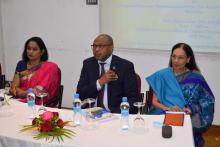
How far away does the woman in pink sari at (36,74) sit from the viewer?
12.9 ft

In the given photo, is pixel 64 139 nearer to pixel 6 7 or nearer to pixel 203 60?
pixel 203 60

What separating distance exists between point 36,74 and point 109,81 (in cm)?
93

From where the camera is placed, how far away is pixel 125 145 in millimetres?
2396

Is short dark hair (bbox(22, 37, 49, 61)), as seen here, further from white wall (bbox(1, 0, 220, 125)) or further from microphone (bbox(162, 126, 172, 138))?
microphone (bbox(162, 126, 172, 138))

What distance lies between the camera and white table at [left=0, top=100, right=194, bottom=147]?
2426 millimetres

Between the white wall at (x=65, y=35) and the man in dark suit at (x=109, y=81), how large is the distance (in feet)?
4.19

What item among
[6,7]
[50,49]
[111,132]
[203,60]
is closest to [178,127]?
[111,132]

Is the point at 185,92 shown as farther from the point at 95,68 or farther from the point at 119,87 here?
the point at 95,68

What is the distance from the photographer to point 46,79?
394cm

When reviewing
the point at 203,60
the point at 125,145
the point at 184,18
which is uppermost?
the point at 184,18

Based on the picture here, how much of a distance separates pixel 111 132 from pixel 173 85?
111 cm

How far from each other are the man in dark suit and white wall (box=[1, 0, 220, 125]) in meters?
1.28

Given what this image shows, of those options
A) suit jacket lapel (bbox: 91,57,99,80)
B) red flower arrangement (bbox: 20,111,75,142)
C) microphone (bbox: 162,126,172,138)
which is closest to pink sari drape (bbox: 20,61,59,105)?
suit jacket lapel (bbox: 91,57,99,80)

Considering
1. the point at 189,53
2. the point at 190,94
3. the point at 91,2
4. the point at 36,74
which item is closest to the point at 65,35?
the point at 91,2
